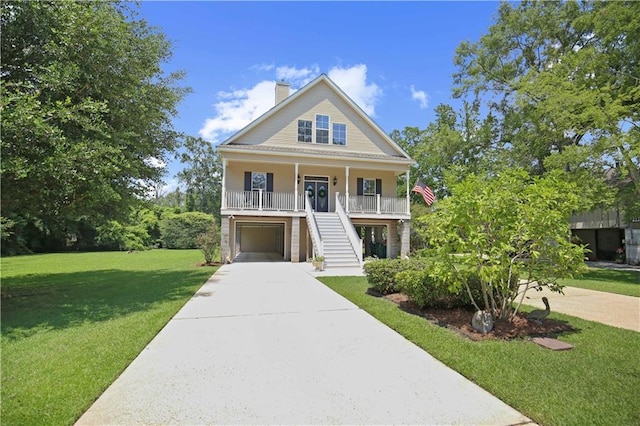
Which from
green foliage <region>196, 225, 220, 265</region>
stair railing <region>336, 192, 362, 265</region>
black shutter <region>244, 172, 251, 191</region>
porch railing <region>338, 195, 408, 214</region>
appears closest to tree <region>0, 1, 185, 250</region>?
green foliage <region>196, 225, 220, 265</region>

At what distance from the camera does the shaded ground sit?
5008 mm

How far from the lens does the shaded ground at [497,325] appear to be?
16.4ft

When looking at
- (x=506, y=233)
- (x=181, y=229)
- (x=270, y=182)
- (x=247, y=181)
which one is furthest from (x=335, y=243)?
(x=181, y=229)

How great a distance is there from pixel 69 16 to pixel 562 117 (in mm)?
15695

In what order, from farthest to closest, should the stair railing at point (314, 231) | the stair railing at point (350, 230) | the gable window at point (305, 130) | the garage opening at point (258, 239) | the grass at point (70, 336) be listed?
the garage opening at point (258, 239) → the gable window at point (305, 130) → the stair railing at point (350, 230) → the stair railing at point (314, 231) → the grass at point (70, 336)

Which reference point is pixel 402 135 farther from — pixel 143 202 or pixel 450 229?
pixel 450 229

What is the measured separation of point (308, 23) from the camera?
38.9 ft

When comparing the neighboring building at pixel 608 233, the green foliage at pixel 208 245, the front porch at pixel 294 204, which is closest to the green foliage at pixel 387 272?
the front porch at pixel 294 204

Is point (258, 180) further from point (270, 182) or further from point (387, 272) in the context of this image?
point (387, 272)

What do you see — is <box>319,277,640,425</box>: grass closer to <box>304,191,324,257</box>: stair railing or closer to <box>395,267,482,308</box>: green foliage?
<box>395,267,482,308</box>: green foliage

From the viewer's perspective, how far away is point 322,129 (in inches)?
736

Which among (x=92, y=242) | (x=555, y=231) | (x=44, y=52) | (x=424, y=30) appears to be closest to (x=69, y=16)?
(x=44, y=52)

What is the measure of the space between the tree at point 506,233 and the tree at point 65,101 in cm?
626

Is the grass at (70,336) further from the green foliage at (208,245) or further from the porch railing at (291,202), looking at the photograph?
the porch railing at (291,202)
